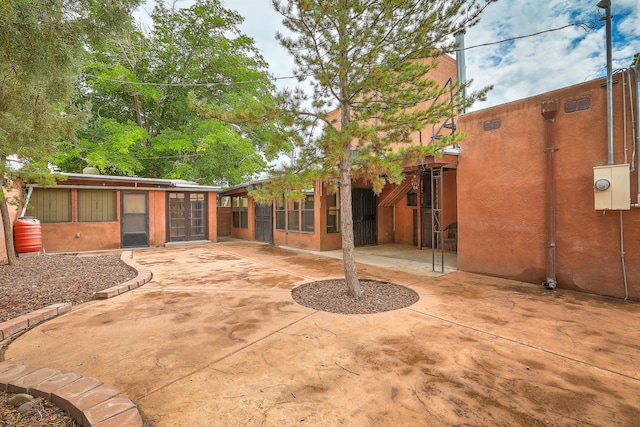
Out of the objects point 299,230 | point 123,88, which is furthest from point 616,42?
point 123,88

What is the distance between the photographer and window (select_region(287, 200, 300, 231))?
Answer: 387 inches

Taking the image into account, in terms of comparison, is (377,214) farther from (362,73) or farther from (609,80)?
(362,73)

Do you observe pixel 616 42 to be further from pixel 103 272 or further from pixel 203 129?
pixel 203 129

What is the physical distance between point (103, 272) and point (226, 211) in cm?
903

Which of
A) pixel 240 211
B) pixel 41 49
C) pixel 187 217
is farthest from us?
pixel 240 211

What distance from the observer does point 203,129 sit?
41.0 ft

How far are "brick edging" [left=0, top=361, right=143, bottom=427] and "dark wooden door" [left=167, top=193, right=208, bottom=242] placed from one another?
30.2 ft

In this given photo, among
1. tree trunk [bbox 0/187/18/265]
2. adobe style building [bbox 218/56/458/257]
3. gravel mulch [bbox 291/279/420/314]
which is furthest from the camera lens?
adobe style building [bbox 218/56/458/257]

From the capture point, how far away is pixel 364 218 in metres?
9.71

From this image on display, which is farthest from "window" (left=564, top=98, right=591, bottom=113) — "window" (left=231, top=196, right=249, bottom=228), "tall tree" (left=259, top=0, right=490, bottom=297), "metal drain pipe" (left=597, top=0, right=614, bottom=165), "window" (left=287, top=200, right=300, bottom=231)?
"window" (left=231, top=196, right=249, bottom=228)

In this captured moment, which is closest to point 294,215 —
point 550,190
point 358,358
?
point 550,190

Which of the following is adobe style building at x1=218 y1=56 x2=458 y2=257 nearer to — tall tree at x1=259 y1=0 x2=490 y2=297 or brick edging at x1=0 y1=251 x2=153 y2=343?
tall tree at x1=259 y1=0 x2=490 y2=297

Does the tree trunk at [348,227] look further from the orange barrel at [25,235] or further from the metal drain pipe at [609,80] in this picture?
the orange barrel at [25,235]

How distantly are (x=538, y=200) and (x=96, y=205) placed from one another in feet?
39.0
